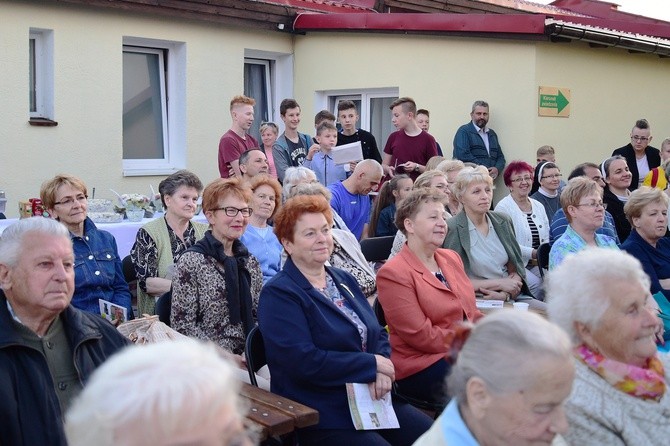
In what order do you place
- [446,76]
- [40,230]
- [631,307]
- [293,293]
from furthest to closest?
[446,76] → [293,293] → [40,230] → [631,307]

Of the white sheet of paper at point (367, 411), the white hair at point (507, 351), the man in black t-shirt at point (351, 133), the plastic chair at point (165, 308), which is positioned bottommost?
the white sheet of paper at point (367, 411)

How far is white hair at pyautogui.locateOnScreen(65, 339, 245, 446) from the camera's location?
1683mm

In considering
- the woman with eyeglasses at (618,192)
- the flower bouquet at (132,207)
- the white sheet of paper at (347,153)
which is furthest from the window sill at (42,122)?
the woman with eyeglasses at (618,192)

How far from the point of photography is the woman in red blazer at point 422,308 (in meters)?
4.89

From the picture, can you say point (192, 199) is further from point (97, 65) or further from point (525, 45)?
point (525, 45)

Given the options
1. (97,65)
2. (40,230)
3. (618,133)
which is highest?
(97,65)

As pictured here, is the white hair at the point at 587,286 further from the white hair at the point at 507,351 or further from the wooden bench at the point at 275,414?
the wooden bench at the point at 275,414

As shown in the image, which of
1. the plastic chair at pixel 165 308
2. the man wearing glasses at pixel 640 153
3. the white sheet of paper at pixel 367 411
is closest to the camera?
the white sheet of paper at pixel 367 411

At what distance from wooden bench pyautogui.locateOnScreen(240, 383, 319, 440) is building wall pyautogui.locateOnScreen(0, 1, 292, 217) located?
625cm


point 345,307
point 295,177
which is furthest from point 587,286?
point 295,177

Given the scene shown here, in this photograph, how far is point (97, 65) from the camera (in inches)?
398

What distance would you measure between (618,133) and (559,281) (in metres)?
9.44

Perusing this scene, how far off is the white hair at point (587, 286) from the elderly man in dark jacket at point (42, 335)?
1.80 m

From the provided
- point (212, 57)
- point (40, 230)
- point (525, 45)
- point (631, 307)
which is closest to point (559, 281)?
point (631, 307)
